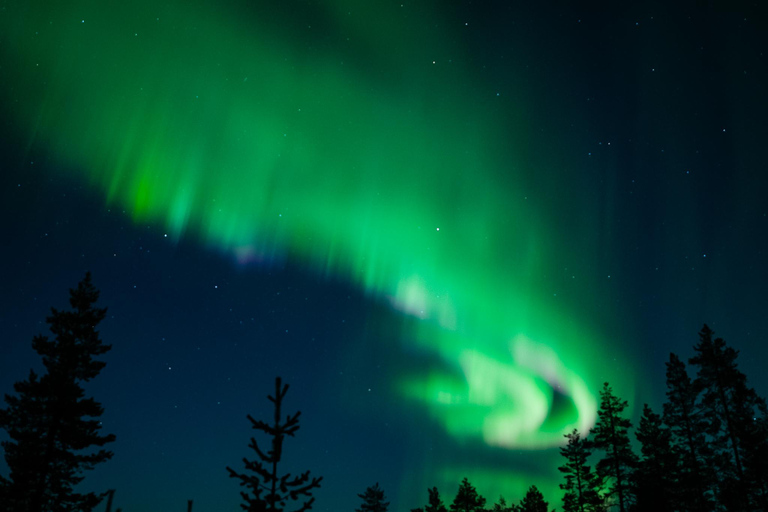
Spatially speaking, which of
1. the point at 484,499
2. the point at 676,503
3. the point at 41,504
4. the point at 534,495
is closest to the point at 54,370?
the point at 41,504

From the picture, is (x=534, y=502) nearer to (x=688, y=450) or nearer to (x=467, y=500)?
(x=467, y=500)

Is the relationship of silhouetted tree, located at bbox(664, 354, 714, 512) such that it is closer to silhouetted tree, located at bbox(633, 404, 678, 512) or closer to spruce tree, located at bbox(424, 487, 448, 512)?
silhouetted tree, located at bbox(633, 404, 678, 512)

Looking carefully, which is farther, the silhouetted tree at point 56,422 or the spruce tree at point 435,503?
the spruce tree at point 435,503

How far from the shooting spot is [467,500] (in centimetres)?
5316

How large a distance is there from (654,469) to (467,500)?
23160mm

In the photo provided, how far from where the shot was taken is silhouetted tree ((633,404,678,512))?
33219 mm

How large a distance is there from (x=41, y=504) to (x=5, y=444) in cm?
284

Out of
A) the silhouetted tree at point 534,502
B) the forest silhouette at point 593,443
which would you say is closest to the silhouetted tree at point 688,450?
the forest silhouette at point 593,443

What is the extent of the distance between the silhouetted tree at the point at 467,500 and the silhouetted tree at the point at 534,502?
514 cm

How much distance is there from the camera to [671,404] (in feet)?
109

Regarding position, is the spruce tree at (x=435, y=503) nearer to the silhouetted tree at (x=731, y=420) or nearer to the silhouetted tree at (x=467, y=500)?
the silhouetted tree at (x=467, y=500)

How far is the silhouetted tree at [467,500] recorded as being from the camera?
2078 inches

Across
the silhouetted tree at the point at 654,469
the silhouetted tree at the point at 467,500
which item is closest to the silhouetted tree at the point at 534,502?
the silhouetted tree at the point at 467,500

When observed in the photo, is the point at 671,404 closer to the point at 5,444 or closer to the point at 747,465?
the point at 747,465
